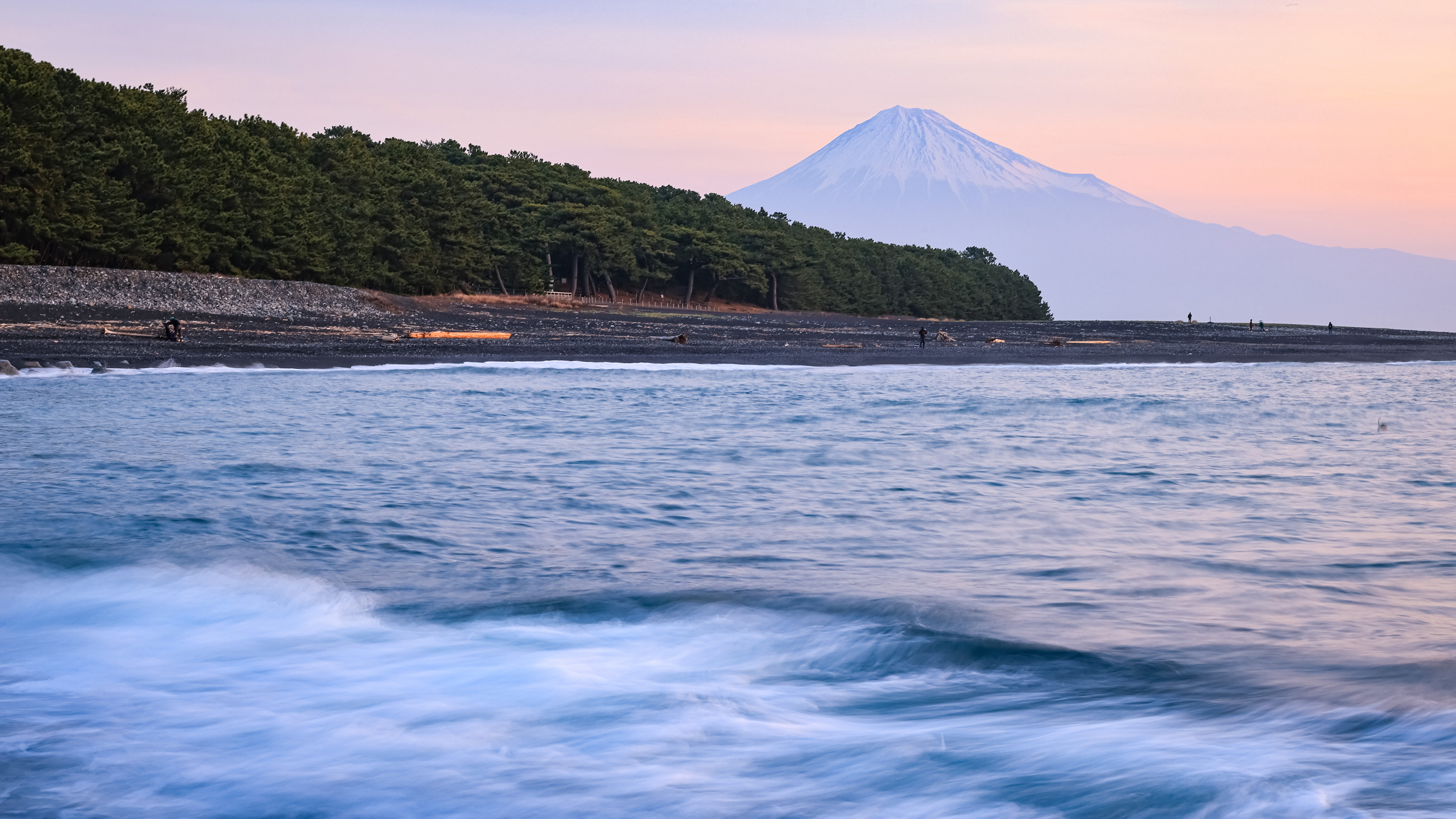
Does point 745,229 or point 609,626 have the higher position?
point 745,229

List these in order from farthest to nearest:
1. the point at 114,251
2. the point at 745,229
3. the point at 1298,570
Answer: the point at 745,229
the point at 114,251
the point at 1298,570

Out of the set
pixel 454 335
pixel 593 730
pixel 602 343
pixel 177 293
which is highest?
pixel 177 293

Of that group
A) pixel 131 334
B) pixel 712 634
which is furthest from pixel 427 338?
pixel 712 634

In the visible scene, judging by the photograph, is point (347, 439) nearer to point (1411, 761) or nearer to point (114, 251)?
point (1411, 761)

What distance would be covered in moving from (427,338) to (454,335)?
1720mm

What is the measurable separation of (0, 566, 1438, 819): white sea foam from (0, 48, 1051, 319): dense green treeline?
170 feet

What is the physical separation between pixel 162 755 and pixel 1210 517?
12205mm

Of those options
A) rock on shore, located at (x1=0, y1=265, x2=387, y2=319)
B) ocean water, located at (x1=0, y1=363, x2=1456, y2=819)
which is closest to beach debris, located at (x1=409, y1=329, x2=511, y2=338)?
rock on shore, located at (x1=0, y1=265, x2=387, y2=319)

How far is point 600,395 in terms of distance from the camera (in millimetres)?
33156

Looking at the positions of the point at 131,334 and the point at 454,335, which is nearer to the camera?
the point at 131,334

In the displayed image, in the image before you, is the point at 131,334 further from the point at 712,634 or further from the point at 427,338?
the point at 712,634

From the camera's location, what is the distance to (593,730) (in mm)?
6668

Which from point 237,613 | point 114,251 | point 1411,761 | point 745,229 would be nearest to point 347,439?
point 237,613

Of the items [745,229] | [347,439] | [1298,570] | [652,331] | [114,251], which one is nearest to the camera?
[1298,570]
